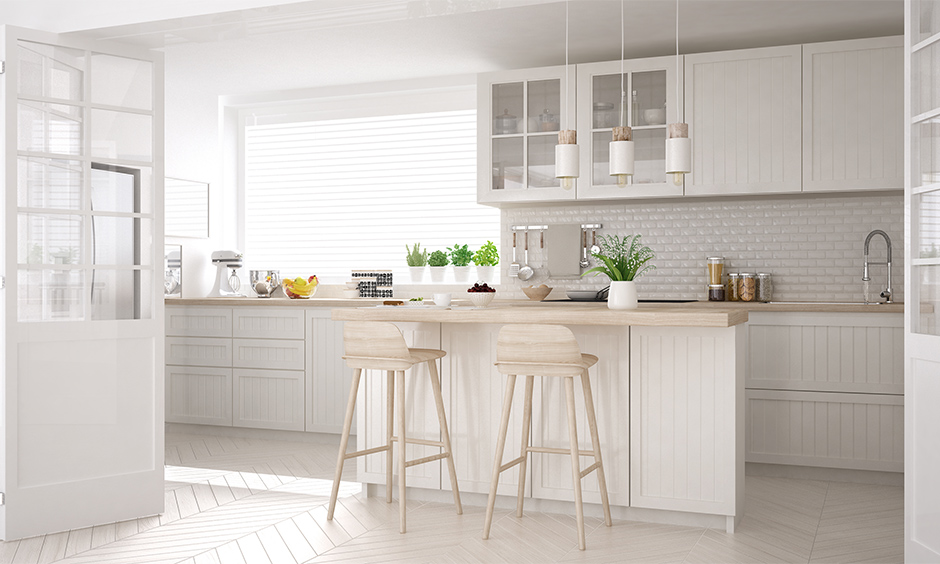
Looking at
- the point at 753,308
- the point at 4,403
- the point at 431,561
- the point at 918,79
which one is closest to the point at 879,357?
the point at 753,308

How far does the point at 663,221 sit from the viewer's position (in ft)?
17.6

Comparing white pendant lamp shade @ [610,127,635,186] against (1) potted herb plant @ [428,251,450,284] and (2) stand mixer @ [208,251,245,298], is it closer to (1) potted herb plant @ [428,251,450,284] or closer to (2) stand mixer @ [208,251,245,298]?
(1) potted herb plant @ [428,251,450,284]

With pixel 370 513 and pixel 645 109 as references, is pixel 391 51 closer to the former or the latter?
pixel 645 109

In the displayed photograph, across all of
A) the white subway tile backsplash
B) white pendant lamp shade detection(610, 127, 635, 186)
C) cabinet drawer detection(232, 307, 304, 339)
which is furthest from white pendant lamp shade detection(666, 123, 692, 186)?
cabinet drawer detection(232, 307, 304, 339)

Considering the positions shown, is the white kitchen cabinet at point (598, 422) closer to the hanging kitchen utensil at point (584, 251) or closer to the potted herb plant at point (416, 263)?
the hanging kitchen utensil at point (584, 251)

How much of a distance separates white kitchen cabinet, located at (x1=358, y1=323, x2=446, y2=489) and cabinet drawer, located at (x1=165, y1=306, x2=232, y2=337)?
1.99 meters

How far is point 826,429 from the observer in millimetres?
4406

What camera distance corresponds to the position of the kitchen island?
3.41 m

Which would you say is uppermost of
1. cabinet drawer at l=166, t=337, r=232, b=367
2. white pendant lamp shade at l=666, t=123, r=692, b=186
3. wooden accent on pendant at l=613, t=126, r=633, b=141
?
wooden accent on pendant at l=613, t=126, r=633, b=141

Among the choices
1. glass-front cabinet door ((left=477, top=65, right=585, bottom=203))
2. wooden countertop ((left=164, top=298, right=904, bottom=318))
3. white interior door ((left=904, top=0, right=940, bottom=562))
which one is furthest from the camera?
glass-front cabinet door ((left=477, top=65, right=585, bottom=203))

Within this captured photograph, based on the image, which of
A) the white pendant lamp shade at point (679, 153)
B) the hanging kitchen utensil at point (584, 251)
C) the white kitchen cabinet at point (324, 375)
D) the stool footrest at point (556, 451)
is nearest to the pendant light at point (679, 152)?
the white pendant lamp shade at point (679, 153)

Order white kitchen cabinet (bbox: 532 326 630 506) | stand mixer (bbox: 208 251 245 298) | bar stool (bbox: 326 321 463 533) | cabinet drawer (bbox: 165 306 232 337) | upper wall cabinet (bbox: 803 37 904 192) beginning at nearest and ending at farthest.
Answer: bar stool (bbox: 326 321 463 533) < white kitchen cabinet (bbox: 532 326 630 506) < upper wall cabinet (bbox: 803 37 904 192) < cabinet drawer (bbox: 165 306 232 337) < stand mixer (bbox: 208 251 245 298)

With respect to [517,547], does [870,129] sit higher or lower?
higher

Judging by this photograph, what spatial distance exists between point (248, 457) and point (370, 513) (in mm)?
1546
